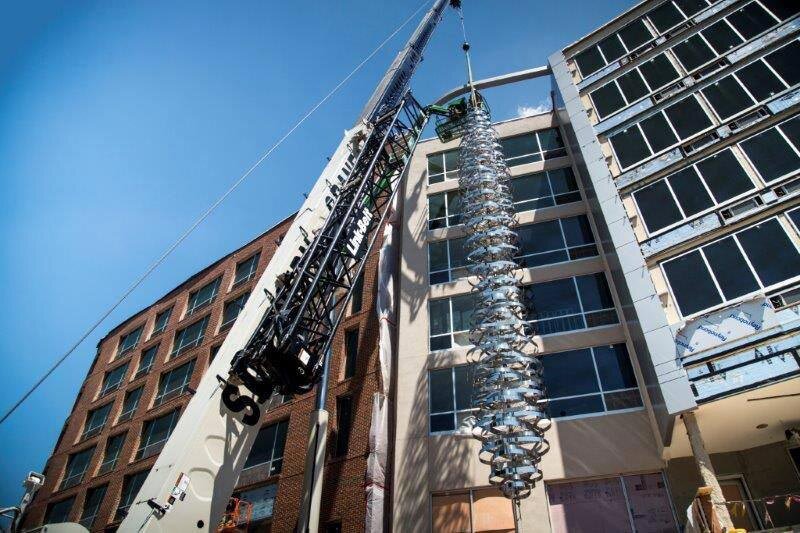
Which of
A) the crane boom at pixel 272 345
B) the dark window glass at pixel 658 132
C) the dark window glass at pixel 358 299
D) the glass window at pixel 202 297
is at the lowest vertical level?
the crane boom at pixel 272 345

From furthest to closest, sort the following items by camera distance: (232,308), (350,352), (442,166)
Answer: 1. (232,308)
2. (442,166)
3. (350,352)

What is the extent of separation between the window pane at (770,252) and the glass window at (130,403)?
34.3 meters

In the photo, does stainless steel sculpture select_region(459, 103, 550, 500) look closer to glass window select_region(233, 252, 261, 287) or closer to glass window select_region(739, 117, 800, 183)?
glass window select_region(739, 117, 800, 183)

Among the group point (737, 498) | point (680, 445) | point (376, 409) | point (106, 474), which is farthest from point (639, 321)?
point (106, 474)

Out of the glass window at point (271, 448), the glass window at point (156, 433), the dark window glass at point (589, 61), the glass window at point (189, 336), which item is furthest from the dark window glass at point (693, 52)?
the glass window at point (156, 433)

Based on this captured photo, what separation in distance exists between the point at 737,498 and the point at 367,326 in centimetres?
1461

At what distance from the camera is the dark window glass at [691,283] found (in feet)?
43.9

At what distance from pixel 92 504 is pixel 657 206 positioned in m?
34.2

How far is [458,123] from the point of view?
23.7 meters

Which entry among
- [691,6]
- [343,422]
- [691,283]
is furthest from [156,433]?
[691,6]

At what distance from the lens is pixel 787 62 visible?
16.0 meters

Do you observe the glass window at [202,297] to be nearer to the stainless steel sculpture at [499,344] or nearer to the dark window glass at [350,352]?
the dark window glass at [350,352]

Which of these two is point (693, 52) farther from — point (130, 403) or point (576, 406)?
point (130, 403)

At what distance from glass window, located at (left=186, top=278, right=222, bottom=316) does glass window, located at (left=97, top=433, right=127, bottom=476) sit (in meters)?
9.10
